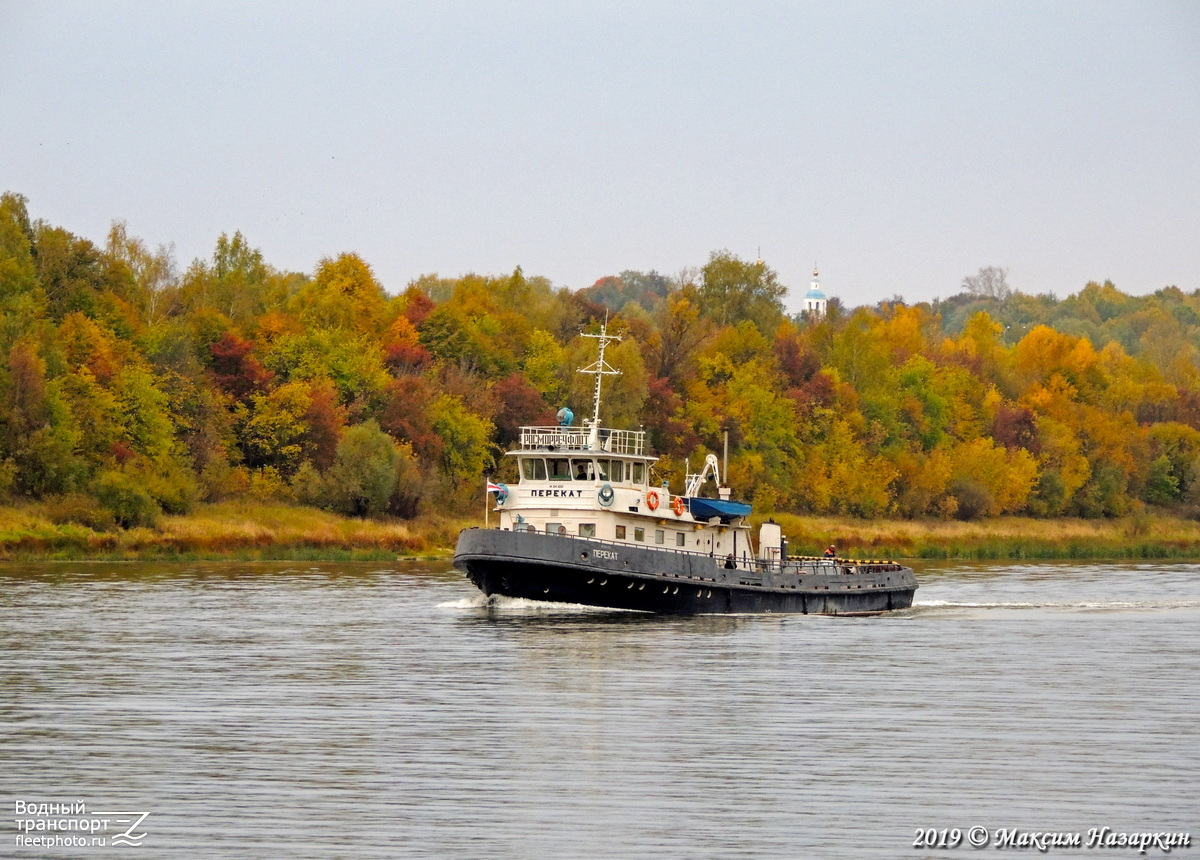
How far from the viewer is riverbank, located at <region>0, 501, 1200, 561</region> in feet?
220

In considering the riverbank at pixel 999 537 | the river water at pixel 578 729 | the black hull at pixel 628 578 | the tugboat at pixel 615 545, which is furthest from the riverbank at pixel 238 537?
the black hull at pixel 628 578

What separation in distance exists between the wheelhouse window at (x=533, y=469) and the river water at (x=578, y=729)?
3.63m

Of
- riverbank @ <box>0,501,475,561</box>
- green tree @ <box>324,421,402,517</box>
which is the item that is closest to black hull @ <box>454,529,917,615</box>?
riverbank @ <box>0,501,475,561</box>

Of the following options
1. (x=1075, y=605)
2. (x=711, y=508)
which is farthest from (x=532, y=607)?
(x=1075, y=605)

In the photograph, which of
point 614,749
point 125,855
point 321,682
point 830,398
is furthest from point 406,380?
point 125,855

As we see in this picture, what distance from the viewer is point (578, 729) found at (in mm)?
27703

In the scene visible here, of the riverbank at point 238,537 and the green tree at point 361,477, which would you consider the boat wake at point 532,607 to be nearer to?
the riverbank at point 238,537

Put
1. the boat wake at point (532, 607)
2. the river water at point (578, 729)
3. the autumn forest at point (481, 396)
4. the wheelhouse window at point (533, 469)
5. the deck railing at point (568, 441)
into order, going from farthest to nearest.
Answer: the autumn forest at point (481, 396), the wheelhouse window at point (533, 469), the deck railing at point (568, 441), the boat wake at point (532, 607), the river water at point (578, 729)

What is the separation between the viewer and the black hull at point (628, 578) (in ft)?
143

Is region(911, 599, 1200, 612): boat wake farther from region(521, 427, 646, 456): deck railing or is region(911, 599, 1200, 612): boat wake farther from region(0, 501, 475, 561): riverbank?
region(0, 501, 475, 561): riverbank

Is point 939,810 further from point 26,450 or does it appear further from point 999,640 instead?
point 26,450

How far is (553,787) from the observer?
23031 mm

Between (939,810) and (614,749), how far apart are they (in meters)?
5.89

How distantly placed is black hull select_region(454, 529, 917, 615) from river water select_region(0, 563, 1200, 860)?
907mm
